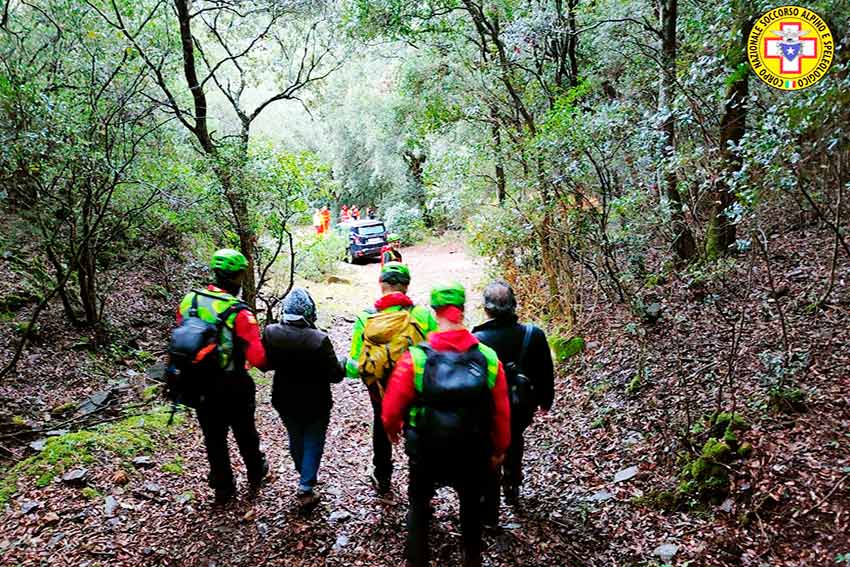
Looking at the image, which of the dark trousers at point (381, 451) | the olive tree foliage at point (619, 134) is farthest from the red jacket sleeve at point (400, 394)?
the olive tree foliage at point (619, 134)

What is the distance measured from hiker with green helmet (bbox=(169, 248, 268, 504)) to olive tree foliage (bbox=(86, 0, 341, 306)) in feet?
16.3

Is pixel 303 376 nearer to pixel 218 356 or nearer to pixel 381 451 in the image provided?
pixel 218 356

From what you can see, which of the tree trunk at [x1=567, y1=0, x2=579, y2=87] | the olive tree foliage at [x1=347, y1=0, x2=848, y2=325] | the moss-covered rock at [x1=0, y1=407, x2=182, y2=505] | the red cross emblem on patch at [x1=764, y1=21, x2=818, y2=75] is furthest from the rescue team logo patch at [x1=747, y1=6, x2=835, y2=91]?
the moss-covered rock at [x1=0, y1=407, x2=182, y2=505]

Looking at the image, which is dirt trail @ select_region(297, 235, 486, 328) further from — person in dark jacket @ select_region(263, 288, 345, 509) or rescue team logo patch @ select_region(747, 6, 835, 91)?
rescue team logo patch @ select_region(747, 6, 835, 91)

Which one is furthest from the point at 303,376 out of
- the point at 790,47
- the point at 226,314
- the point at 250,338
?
the point at 790,47

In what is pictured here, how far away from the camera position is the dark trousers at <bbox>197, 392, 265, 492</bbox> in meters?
4.09

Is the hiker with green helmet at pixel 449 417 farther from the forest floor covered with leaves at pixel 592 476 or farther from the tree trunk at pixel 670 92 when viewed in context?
the tree trunk at pixel 670 92

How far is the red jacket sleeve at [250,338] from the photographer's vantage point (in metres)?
4.02

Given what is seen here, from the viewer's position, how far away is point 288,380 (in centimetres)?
413

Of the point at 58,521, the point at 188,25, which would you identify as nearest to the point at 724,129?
the point at 58,521

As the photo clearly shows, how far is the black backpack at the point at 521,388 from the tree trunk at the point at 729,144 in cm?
209

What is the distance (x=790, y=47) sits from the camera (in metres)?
3.86

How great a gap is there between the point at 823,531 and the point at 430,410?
2.55m

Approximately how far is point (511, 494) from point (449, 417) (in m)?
1.85
